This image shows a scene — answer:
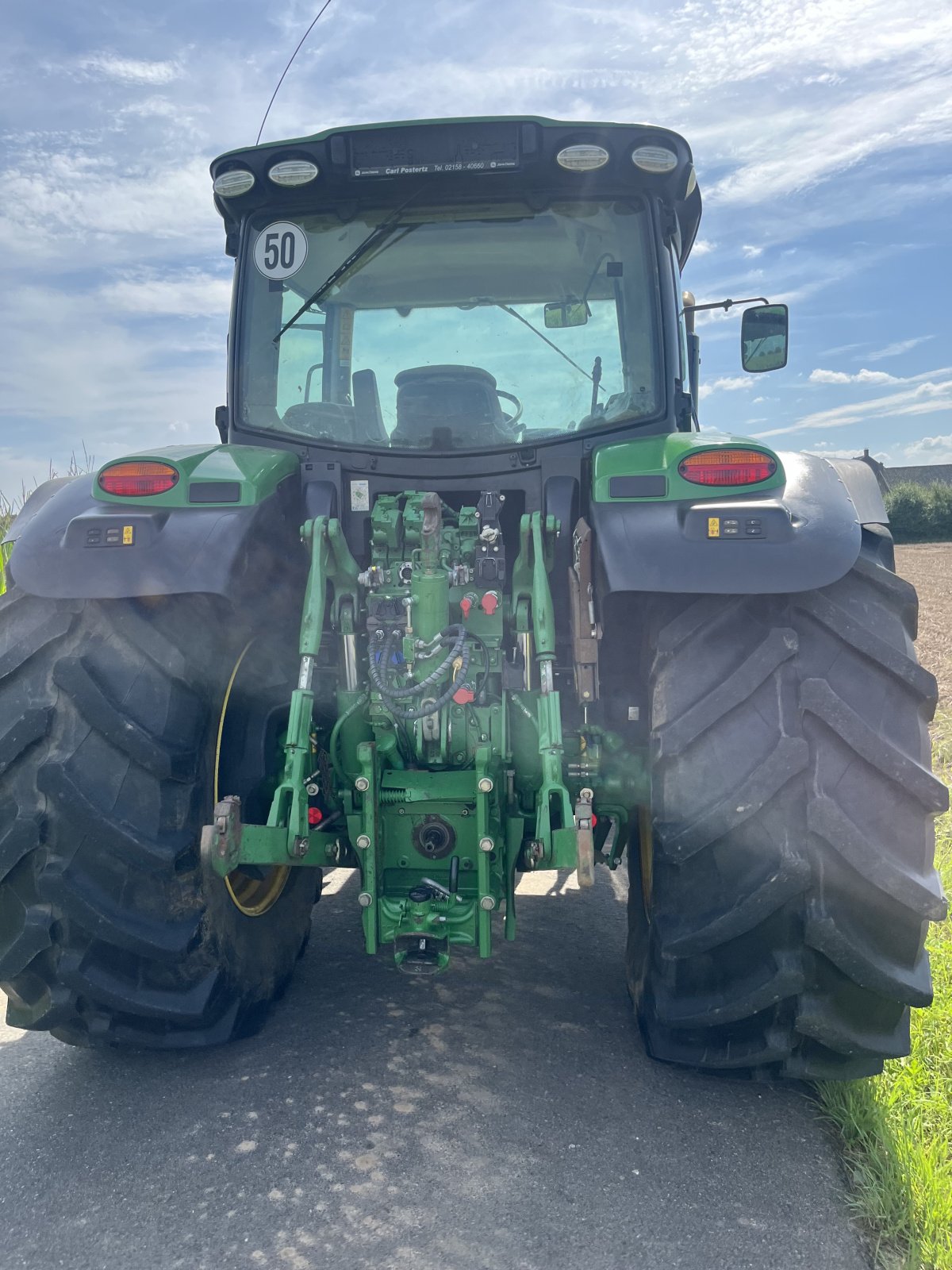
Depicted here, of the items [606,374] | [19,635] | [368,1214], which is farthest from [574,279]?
[368,1214]

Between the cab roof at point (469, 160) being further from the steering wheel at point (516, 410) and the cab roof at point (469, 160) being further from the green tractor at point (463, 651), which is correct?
the steering wheel at point (516, 410)

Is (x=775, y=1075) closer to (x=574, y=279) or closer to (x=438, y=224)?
(x=574, y=279)

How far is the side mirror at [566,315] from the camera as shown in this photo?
3.31 m

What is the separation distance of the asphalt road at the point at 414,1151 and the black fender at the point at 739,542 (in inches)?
51.1

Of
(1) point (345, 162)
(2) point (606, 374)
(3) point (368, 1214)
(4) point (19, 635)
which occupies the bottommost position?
(3) point (368, 1214)

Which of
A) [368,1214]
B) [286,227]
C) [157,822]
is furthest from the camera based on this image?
[286,227]

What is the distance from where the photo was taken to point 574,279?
331 cm

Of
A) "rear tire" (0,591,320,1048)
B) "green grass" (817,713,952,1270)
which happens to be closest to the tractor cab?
"rear tire" (0,591,320,1048)

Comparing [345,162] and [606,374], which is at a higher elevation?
[345,162]

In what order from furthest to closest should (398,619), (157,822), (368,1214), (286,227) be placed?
1. (286,227)
2. (398,619)
3. (157,822)
4. (368,1214)

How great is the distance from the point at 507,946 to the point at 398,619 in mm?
1448

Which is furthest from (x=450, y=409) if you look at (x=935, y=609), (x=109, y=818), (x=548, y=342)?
(x=935, y=609)

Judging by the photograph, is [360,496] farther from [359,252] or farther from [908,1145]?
[908,1145]

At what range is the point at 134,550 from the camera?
262cm
